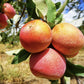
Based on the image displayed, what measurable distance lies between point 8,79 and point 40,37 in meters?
2.55

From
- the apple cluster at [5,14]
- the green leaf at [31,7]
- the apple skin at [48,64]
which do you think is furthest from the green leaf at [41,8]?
the apple cluster at [5,14]

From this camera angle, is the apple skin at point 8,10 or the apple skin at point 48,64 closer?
the apple skin at point 48,64

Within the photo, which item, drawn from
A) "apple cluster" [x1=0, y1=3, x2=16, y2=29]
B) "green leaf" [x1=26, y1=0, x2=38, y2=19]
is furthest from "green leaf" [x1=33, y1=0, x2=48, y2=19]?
"apple cluster" [x1=0, y1=3, x2=16, y2=29]

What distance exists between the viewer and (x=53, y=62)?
0.42 m

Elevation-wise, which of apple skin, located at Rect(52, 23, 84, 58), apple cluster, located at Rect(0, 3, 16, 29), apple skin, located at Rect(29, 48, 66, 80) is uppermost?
apple cluster, located at Rect(0, 3, 16, 29)

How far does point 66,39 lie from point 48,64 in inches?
3.9

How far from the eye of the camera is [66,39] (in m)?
0.42

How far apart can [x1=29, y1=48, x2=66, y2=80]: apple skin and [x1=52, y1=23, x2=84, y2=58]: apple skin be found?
0.10ft

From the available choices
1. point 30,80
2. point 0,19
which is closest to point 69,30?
point 0,19

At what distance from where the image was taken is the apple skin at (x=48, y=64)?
417 millimetres

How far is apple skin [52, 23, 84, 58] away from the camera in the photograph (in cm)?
42

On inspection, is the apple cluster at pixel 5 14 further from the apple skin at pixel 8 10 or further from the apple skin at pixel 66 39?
the apple skin at pixel 66 39

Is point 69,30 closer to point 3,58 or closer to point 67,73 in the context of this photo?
point 67,73

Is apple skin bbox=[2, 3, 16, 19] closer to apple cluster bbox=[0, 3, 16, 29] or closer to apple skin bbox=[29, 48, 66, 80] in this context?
apple cluster bbox=[0, 3, 16, 29]
